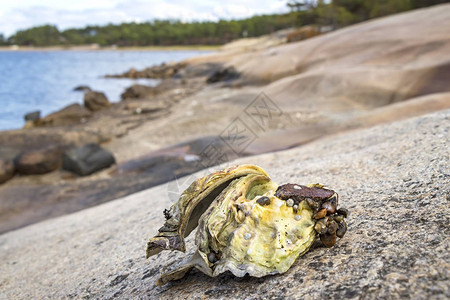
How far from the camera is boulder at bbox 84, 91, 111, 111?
1616 centimetres

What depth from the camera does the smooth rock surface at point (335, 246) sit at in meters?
1.42

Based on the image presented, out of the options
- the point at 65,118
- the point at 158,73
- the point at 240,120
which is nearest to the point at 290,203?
the point at 240,120

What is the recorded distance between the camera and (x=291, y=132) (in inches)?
291

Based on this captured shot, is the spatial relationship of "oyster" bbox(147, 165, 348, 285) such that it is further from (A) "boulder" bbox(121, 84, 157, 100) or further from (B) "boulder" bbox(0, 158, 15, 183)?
(A) "boulder" bbox(121, 84, 157, 100)

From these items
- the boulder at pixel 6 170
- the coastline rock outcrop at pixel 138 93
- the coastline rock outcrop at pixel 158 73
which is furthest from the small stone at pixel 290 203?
the coastline rock outcrop at pixel 158 73

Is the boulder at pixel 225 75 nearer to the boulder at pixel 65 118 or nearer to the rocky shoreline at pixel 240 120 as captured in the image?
the rocky shoreline at pixel 240 120

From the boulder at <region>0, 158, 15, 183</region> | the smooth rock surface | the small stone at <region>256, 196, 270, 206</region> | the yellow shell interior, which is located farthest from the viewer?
the boulder at <region>0, 158, 15, 183</region>

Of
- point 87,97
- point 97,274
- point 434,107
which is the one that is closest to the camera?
point 97,274

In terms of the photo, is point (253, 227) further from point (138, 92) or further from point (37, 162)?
point (138, 92)

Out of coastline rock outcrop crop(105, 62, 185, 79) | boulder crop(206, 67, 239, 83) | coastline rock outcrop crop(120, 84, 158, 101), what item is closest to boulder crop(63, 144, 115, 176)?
boulder crop(206, 67, 239, 83)

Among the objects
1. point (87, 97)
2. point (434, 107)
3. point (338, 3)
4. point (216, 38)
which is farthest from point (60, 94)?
point (216, 38)

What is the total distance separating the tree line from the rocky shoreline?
52.5 ft

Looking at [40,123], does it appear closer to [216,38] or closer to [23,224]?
[23,224]

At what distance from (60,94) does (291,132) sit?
2367 cm
